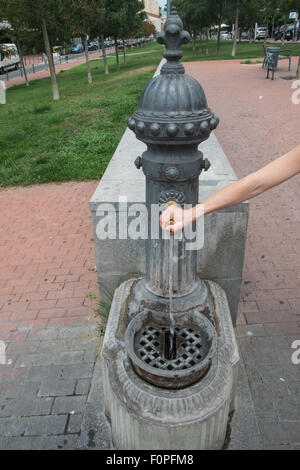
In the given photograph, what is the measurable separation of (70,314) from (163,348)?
4.55 ft

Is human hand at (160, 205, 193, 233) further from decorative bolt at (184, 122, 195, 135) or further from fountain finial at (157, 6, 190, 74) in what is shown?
fountain finial at (157, 6, 190, 74)

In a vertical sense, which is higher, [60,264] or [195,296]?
[195,296]

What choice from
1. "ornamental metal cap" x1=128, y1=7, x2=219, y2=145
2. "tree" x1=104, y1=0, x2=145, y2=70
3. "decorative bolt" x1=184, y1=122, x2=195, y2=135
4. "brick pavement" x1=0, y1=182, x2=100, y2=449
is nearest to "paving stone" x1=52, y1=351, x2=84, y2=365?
"brick pavement" x1=0, y1=182, x2=100, y2=449

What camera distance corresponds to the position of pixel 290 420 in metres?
2.23

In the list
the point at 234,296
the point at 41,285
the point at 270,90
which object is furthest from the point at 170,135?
the point at 270,90

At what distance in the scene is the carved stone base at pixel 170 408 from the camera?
1738 mm

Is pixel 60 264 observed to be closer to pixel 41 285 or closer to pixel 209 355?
pixel 41 285

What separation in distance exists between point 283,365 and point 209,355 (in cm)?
110

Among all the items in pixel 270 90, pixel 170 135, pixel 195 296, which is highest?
pixel 170 135

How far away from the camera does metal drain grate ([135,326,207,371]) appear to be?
1.92 m

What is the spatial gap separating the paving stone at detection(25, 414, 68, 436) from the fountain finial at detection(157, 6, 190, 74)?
2.10 m

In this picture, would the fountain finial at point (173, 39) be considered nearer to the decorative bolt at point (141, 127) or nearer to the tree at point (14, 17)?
the decorative bolt at point (141, 127)

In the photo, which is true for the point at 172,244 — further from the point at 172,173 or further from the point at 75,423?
the point at 75,423

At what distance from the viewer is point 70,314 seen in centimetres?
324
